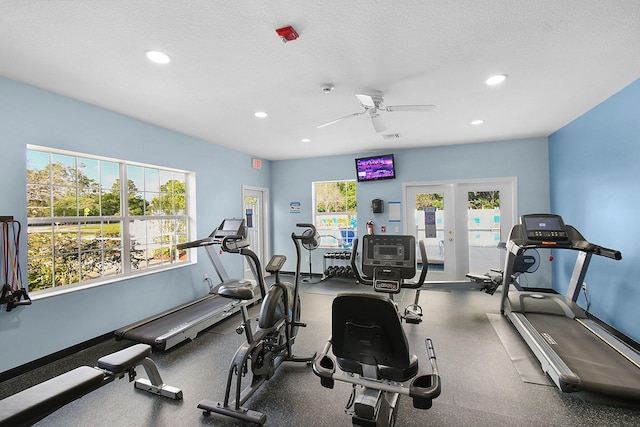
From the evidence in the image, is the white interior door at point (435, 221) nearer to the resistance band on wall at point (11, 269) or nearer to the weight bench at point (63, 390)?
the weight bench at point (63, 390)

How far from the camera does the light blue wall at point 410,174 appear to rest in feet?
16.6

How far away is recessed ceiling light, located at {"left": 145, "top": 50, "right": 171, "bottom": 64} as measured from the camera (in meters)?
2.18

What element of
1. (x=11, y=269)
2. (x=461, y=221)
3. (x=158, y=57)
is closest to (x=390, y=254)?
(x=158, y=57)

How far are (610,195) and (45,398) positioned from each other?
207 inches

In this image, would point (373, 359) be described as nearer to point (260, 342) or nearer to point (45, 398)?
point (260, 342)

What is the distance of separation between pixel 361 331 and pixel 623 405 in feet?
7.08

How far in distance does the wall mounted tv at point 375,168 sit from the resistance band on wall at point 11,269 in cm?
502

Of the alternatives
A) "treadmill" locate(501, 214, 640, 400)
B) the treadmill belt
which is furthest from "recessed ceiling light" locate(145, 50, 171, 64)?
the treadmill belt

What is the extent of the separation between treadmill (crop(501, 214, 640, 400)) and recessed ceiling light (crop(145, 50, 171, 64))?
3905mm

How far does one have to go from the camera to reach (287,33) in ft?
6.31

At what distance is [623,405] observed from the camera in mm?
2088

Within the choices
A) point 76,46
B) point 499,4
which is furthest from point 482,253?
point 76,46

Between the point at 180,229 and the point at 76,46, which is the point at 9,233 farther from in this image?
the point at 180,229

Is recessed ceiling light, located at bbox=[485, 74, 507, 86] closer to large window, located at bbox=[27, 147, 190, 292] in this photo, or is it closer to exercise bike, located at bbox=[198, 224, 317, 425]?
exercise bike, located at bbox=[198, 224, 317, 425]
